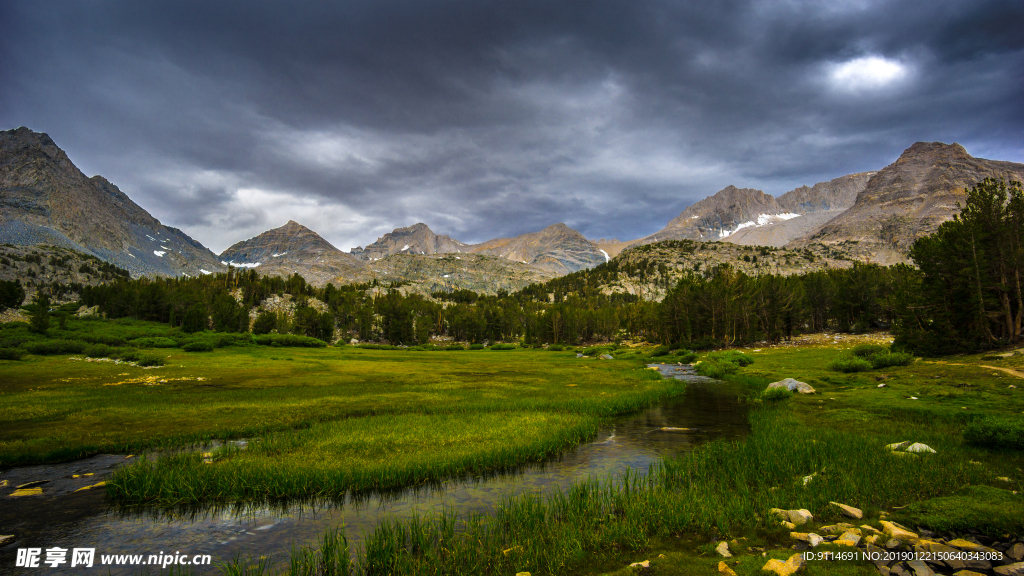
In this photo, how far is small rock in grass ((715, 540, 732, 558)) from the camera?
27.7 feet

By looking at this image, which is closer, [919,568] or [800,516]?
[919,568]

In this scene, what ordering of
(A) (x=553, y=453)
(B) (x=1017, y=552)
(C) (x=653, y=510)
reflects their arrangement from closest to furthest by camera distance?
(B) (x=1017, y=552), (C) (x=653, y=510), (A) (x=553, y=453)

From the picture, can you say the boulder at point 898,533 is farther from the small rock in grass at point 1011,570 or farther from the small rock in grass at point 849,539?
the small rock in grass at point 1011,570

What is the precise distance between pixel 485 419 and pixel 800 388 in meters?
25.6

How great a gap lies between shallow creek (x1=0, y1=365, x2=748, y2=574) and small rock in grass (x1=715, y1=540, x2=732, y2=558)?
5.21m

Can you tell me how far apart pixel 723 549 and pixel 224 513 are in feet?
47.7

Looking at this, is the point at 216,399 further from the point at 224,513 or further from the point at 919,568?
the point at 919,568

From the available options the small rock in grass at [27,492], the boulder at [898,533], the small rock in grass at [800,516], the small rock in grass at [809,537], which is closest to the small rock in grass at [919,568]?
the boulder at [898,533]

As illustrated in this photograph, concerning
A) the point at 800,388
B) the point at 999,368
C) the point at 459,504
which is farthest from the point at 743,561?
the point at 999,368

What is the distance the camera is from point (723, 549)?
867cm

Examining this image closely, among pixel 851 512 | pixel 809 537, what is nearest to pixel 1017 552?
pixel 851 512

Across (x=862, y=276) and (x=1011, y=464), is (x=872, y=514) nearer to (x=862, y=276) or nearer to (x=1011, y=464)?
(x=1011, y=464)

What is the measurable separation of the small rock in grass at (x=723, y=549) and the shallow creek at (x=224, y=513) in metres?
5.21

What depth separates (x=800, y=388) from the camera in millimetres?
31281
